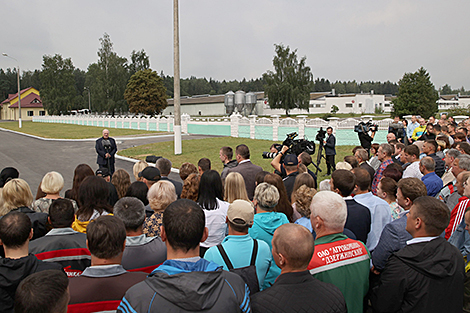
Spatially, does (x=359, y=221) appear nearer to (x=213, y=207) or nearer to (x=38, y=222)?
(x=213, y=207)

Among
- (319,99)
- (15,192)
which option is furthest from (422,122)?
(319,99)

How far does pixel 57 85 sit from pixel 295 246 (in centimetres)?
8210

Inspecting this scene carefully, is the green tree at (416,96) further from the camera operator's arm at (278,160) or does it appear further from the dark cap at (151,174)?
the dark cap at (151,174)

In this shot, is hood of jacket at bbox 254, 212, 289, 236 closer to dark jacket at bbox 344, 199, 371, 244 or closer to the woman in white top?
the woman in white top

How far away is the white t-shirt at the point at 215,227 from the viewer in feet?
12.0

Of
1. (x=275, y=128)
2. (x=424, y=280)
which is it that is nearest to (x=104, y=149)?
(x=424, y=280)

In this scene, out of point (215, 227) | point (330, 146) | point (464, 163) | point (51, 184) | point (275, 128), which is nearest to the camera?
point (215, 227)

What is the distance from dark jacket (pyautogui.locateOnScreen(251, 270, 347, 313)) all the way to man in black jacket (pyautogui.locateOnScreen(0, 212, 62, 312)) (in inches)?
65.5

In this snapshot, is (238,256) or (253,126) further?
(253,126)

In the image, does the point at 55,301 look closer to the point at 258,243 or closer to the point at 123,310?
the point at 123,310

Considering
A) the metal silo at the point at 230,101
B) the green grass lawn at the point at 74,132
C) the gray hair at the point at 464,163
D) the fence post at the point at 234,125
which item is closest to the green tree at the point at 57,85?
the green grass lawn at the point at 74,132

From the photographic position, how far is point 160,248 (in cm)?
305

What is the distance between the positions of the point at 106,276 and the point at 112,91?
6868 centimetres

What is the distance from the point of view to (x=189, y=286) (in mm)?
1795
